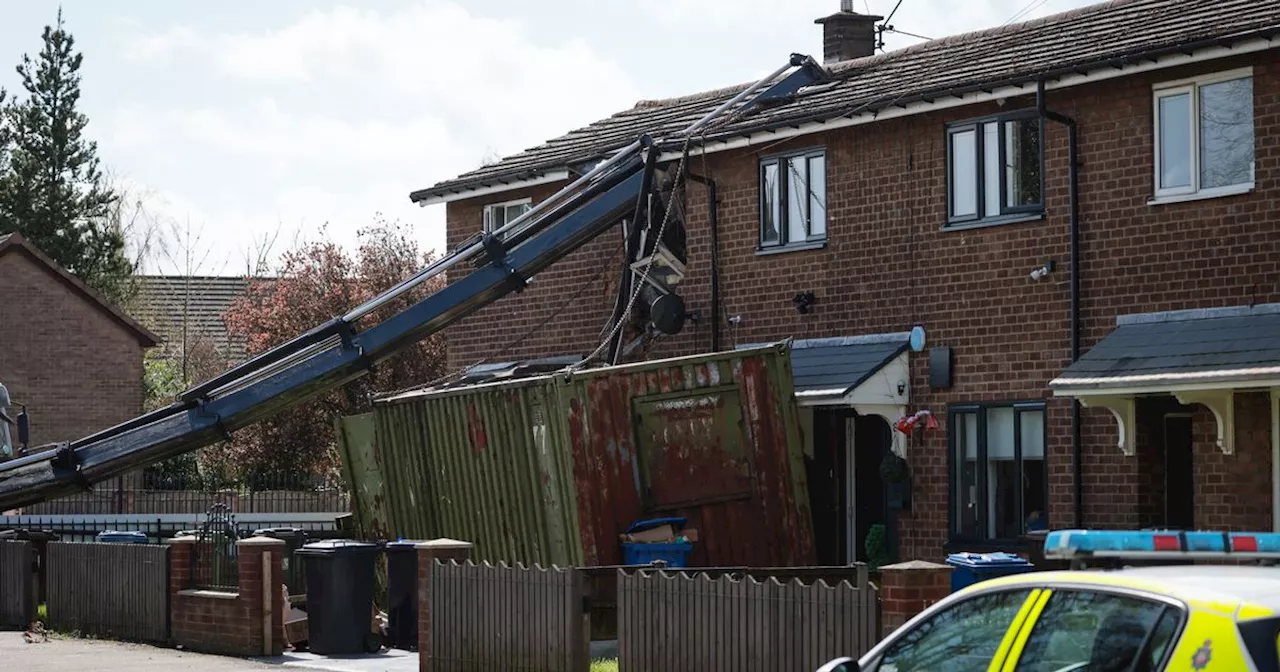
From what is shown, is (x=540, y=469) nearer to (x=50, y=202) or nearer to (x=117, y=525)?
(x=117, y=525)

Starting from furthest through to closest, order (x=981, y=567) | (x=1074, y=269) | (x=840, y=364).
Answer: (x=840, y=364)
(x=1074, y=269)
(x=981, y=567)

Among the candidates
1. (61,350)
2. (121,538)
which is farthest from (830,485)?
(61,350)

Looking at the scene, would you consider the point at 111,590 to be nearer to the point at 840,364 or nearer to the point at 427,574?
the point at 427,574

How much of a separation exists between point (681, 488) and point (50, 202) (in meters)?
40.4

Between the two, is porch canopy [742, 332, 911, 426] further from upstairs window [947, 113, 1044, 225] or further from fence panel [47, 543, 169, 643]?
fence panel [47, 543, 169, 643]

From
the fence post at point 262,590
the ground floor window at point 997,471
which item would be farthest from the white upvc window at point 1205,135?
the fence post at point 262,590

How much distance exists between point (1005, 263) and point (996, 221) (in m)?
0.46

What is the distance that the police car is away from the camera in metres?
5.57

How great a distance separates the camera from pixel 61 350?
41781mm

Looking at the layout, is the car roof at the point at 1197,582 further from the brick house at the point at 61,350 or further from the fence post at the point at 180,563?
the brick house at the point at 61,350

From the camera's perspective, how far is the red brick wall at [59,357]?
41.3m

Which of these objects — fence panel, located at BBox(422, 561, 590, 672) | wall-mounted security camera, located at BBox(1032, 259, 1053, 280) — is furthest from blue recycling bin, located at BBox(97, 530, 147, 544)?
wall-mounted security camera, located at BBox(1032, 259, 1053, 280)

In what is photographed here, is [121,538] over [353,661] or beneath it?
over

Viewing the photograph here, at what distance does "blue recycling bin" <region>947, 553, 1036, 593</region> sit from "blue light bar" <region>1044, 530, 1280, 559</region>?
6.96m
